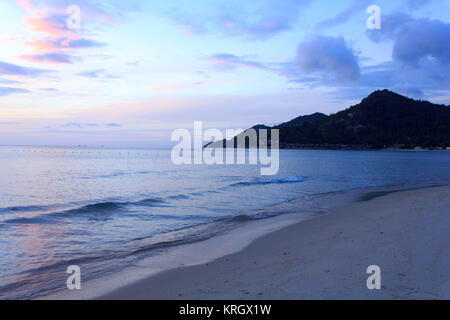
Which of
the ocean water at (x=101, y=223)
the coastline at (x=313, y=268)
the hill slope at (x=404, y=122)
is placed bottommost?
the ocean water at (x=101, y=223)

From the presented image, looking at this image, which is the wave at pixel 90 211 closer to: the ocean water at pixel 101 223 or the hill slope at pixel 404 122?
the ocean water at pixel 101 223

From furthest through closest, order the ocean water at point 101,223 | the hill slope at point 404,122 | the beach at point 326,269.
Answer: the hill slope at point 404,122 → the ocean water at point 101,223 → the beach at point 326,269

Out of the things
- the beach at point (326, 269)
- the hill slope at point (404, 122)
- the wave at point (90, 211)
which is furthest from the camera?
the hill slope at point (404, 122)

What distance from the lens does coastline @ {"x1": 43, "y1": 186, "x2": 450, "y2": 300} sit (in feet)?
19.1

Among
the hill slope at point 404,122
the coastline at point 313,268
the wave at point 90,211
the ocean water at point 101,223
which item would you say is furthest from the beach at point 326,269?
the hill slope at point 404,122

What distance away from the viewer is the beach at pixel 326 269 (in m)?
5.75

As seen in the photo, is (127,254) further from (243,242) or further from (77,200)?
(77,200)

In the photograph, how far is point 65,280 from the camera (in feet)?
26.3

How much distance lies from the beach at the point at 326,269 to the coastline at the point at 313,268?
0.05 feet

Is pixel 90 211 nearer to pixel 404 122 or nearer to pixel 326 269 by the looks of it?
pixel 326 269

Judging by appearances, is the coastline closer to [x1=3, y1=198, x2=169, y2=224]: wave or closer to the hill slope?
[x1=3, y1=198, x2=169, y2=224]: wave

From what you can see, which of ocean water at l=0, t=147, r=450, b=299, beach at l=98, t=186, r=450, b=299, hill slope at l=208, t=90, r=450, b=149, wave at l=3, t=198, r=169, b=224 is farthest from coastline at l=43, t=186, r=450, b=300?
hill slope at l=208, t=90, r=450, b=149
